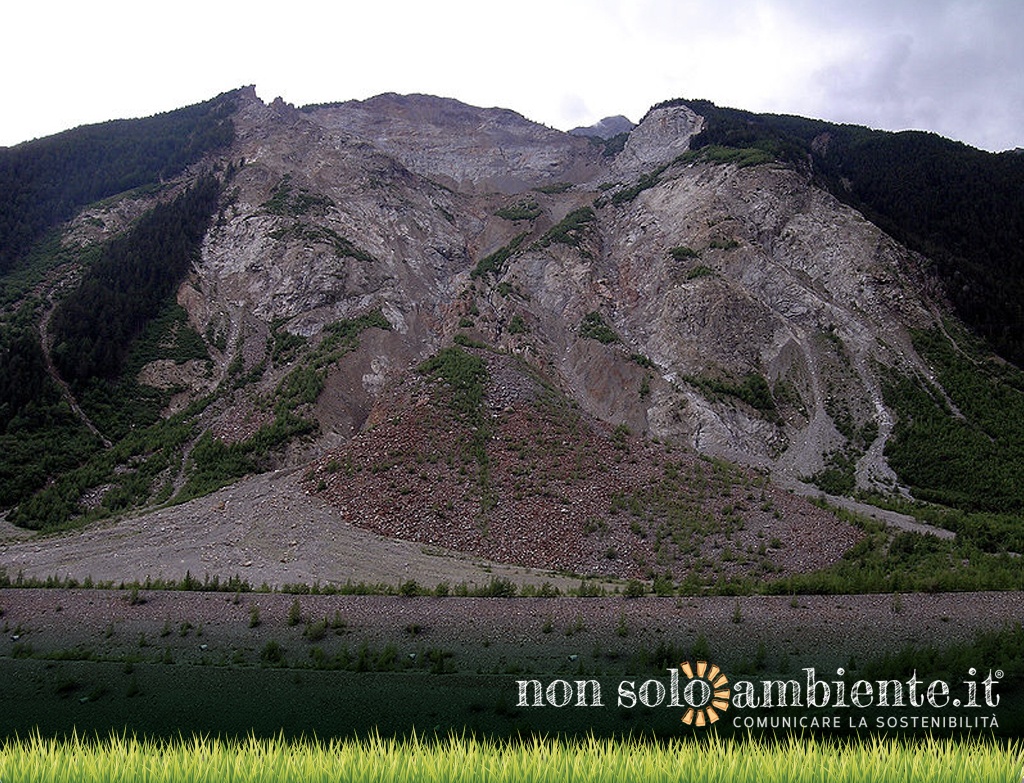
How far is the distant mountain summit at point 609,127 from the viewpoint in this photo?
144750 millimetres

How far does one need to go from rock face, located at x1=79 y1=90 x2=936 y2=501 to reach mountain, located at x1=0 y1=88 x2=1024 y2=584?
0.77 feet

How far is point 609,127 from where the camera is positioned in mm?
154500

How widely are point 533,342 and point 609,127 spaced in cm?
13499

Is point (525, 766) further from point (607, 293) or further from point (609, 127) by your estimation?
point (609, 127)

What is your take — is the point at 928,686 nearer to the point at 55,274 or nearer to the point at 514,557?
the point at 514,557

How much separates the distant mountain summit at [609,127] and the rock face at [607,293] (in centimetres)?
9353

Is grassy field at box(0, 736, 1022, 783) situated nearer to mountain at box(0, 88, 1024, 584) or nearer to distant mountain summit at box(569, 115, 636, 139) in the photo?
mountain at box(0, 88, 1024, 584)

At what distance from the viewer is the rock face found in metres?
33.7

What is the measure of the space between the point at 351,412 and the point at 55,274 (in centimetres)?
2849

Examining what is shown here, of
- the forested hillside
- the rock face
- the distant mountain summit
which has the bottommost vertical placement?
the rock face

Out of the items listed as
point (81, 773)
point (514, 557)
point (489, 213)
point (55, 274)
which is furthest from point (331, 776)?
point (489, 213)

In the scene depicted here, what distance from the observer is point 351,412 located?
30.7m

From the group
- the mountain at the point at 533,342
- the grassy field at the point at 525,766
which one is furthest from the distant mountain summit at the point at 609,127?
the grassy field at the point at 525,766

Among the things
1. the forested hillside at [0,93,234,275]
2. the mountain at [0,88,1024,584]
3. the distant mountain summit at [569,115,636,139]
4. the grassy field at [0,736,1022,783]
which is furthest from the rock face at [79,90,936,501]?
the distant mountain summit at [569,115,636,139]
